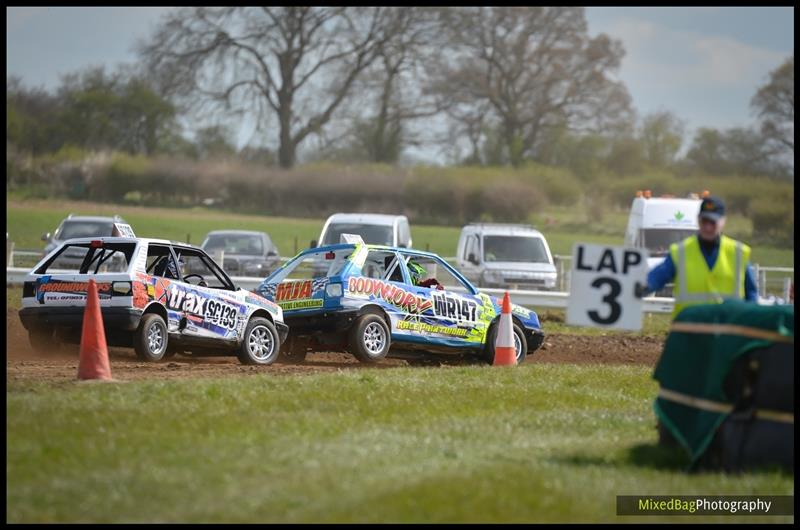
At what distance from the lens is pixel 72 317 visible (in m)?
14.2

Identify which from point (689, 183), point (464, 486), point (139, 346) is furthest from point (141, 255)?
point (689, 183)

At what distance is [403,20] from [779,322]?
4497 centimetres

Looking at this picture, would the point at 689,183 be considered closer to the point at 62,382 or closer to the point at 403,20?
the point at 403,20

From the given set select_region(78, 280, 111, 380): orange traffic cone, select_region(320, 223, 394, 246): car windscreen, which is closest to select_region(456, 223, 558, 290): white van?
select_region(320, 223, 394, 246): car windscreen

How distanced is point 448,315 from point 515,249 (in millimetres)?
11135

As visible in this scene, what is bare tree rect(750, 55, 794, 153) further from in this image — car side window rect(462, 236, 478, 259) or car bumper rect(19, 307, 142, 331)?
car bumper rect(19, 307, 142, 331)

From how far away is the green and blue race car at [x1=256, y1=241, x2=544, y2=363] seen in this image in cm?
1547

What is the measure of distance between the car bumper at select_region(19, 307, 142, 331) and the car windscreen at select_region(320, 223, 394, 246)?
11910mm

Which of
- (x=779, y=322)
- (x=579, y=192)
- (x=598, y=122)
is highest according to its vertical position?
(x=598, y=122)

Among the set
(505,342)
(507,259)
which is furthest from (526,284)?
(505,342)

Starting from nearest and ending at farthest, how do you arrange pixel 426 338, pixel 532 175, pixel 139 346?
1. pixel 139 346
2. pixel 426 338
3. pixel 532 175

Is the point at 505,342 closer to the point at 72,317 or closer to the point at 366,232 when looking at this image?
the point at 72,317

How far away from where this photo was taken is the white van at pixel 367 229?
85.7 feet

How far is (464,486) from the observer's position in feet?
24.2
